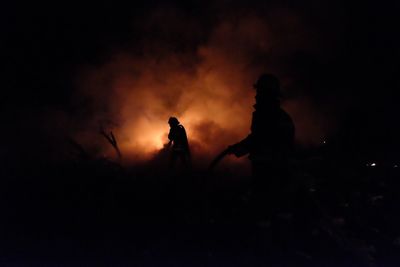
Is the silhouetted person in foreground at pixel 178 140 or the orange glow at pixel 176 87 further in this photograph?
the orange glow at pixel 176 87

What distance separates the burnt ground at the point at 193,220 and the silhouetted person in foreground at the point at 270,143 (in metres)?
0.32

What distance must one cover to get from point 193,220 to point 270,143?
2914 mm

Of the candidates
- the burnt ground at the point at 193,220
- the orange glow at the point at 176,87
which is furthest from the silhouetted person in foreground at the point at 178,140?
the orange glow at the point at 176,87

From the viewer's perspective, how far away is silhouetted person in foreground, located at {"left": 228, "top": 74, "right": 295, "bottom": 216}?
288 inches

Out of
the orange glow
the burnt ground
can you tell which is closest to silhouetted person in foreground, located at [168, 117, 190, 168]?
the burnt ground

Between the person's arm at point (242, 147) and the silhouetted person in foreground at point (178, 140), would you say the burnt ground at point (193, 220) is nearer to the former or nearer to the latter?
the silhouetted person in foreground at point (178, 140)

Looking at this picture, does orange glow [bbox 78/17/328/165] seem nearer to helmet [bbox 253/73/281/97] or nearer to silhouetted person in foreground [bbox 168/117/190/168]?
silhouetted person in foreground [bbox 168/117/190/168]

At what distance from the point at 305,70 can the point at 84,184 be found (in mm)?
12878

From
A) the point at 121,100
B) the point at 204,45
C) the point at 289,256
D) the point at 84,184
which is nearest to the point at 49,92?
the point at 121,100

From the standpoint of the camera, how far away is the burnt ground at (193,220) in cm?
757

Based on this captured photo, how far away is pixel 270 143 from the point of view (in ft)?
24.1

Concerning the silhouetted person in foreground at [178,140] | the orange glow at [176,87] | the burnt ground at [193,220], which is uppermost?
the orange glow at [176,87]

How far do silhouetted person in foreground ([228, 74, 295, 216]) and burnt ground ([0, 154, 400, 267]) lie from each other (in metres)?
0.32

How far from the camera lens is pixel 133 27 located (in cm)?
2150
